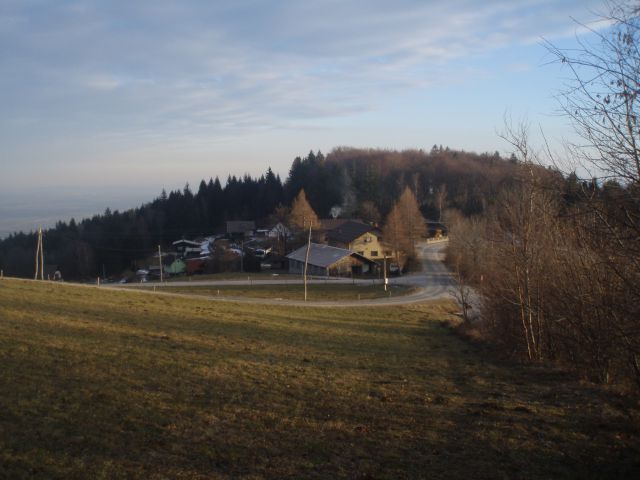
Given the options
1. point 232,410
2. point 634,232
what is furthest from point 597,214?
point 232,410

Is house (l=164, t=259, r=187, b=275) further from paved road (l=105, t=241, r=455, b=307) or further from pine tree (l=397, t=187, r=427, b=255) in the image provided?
pine tree (l=397, t=187, r=427, b=255)

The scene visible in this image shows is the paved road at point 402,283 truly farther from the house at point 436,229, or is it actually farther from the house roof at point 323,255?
the house at point 436,229

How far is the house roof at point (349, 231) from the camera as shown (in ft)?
218

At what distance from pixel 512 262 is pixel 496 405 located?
21.8ft

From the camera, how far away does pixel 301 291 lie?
40.9 meters

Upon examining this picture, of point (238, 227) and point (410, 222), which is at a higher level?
point (238, 227)

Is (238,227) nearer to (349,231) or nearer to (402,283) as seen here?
(349,231)

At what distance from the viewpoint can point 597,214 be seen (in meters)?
6.36

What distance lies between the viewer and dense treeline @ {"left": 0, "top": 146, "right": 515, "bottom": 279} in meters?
79.4

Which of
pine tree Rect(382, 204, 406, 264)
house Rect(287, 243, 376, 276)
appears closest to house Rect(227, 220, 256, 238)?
house Rect(287, 243, 376, 276)

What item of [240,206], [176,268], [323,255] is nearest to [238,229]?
[240,206]

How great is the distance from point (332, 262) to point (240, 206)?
167 ft

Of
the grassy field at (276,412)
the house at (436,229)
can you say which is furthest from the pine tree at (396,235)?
the grassy field at (276,412)

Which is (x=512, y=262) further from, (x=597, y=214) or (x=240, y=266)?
(x=240, y=266)
